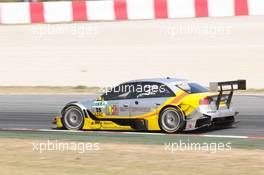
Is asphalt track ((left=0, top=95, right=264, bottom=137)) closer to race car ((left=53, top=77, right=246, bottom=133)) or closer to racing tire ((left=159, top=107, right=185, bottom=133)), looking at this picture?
race car ((left=53, top=77, right=246, bottom=133))

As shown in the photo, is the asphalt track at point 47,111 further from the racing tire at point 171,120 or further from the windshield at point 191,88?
the windshield at point 191,88

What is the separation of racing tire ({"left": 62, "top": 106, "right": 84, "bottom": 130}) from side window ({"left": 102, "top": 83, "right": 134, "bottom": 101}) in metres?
0.62

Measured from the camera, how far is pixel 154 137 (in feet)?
41.4

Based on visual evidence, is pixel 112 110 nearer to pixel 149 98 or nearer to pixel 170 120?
pixel 149 98

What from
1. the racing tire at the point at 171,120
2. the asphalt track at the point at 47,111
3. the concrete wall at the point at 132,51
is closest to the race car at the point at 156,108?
the racing tire at the point at 171,120

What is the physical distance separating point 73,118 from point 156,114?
6.27 feet

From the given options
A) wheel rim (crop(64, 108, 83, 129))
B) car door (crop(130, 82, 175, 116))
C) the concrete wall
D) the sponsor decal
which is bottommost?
wheel rim (crop(64, 108, 83, 129))

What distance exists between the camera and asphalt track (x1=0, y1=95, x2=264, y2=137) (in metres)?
13.8

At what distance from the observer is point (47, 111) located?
17.9m

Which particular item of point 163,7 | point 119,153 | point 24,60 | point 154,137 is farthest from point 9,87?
point 119,153

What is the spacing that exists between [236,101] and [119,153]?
8.93m

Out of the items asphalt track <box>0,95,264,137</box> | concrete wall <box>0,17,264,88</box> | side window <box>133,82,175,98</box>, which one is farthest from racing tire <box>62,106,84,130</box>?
concrete wall <box>0,17,264,88</box>

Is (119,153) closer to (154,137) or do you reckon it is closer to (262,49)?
(154,137)

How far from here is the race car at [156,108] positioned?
1289 cm
